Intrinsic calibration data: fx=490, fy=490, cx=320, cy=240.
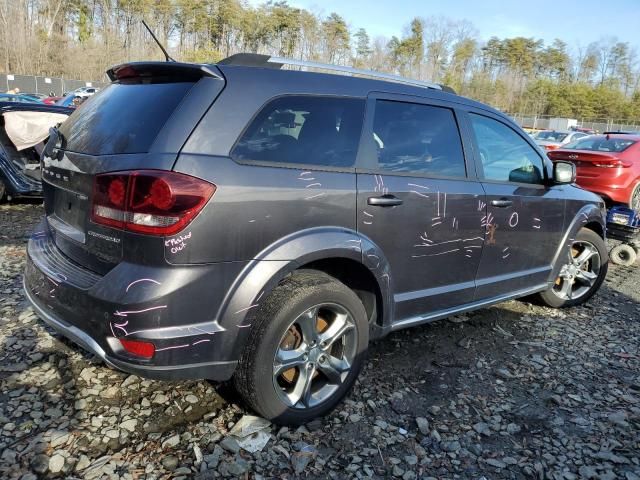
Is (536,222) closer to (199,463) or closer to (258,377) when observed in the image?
(258,377)

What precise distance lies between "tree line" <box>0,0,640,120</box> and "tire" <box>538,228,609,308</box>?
1766 inches

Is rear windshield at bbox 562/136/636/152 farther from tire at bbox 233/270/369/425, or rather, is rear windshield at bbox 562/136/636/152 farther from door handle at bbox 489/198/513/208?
tire at bbox 233/270/369/425

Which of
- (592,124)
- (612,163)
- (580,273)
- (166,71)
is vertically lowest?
(580,273)

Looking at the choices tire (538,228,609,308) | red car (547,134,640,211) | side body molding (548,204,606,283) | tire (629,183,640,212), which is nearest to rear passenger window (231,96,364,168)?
side body molding (548,204,606,283)

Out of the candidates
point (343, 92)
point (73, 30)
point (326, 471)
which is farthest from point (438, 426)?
point (73, 30)

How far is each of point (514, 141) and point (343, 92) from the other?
1.82m

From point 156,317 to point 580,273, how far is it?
4.09 metres

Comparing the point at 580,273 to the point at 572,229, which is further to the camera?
the point at 580,273

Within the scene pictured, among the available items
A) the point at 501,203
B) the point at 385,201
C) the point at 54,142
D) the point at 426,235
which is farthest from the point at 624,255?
the point at 54,142

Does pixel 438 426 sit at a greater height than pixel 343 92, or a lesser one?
lesser

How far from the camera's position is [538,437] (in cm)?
269

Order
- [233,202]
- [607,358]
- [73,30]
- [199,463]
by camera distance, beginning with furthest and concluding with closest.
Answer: [73,30] → [607,358] → [199,463] → [233,202]

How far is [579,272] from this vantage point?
15.3 ft

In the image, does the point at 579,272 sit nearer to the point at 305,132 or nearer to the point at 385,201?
the point at 385,201
